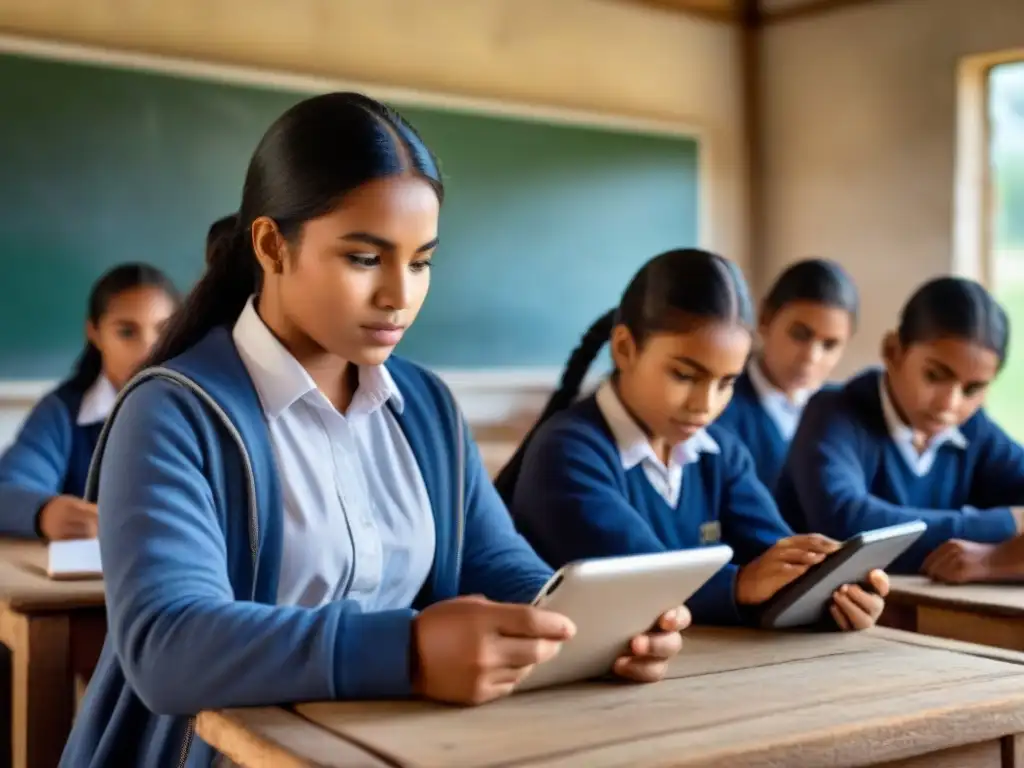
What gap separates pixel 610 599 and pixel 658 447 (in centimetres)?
71

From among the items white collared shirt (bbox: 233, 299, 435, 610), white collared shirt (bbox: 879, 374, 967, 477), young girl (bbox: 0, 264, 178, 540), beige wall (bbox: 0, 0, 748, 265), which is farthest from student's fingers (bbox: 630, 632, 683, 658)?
beige wall (bbox: 0, 0, 748, 265)

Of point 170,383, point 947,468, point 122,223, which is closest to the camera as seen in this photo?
point 170,383

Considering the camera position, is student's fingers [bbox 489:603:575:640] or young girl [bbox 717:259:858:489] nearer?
student's fingers [bbox 489:603:575:640]

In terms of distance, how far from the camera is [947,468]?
7.79 feet

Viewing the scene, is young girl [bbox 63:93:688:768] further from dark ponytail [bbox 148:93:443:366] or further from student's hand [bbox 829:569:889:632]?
student's hand [bbox 829:569:889:632]

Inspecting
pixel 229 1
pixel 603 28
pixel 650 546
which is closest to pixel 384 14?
pixel 229 1

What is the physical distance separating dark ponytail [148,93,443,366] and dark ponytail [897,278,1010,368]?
1294mm

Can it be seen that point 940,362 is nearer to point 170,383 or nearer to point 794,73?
point 170,383

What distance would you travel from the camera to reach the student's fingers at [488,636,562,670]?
1009mm

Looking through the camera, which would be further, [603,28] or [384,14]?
[603,28]

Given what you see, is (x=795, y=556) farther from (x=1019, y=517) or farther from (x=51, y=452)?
(x=51, y=452)

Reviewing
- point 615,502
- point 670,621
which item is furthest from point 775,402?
point 670,621

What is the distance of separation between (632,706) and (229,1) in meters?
3.04

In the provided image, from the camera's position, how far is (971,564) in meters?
1.90
